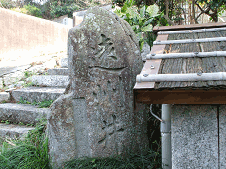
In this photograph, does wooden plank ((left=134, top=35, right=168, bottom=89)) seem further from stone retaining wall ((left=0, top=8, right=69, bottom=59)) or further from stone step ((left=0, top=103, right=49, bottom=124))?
stone retaining wall ((left=0, top=8, right=69, bottom=59))

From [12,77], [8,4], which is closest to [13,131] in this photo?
[12,77]

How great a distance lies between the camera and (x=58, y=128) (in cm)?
229

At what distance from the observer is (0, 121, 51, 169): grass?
235 cm

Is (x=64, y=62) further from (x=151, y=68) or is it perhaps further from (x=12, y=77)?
(x=151, y=68)

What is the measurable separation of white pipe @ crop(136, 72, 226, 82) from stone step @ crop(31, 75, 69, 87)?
9.43 feet

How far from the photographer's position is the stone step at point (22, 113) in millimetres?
3279

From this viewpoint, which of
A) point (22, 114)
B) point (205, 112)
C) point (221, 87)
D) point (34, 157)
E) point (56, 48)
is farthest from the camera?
point (56, 48)

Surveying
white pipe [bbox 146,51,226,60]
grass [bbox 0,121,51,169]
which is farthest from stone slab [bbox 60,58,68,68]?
white pipe [bbox 146,51,226,60]

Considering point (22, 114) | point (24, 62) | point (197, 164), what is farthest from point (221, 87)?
point (24, 62)

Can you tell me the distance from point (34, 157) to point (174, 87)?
1913 mm

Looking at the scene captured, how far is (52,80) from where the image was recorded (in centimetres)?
415

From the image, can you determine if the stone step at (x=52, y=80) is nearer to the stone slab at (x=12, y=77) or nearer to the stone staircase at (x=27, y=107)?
the stone staircase at (x=27, y=107)

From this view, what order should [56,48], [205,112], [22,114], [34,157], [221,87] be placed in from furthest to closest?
[56,48] → [22,114] → [34,157] → [205,112] → [221,87]

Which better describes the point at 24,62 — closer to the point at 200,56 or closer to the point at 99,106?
the point at 99,106
